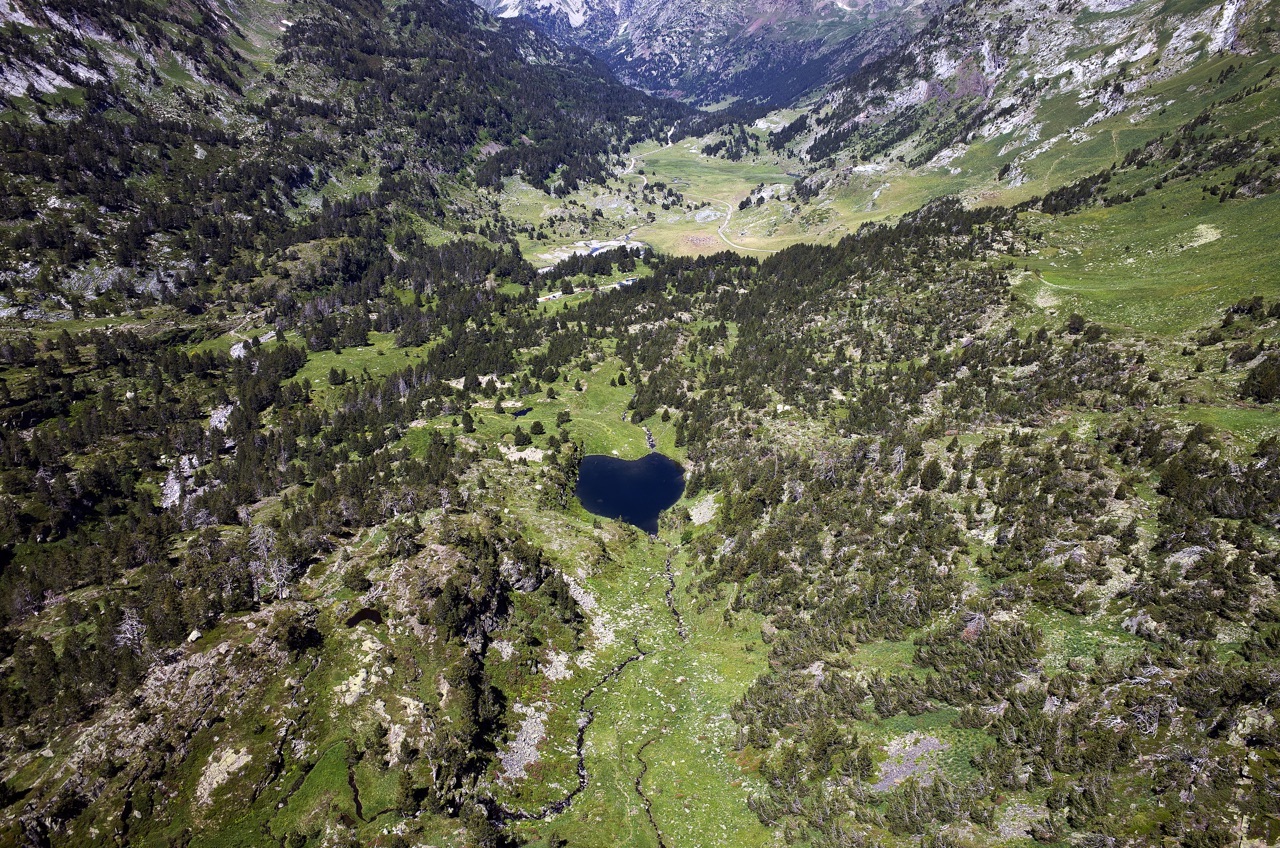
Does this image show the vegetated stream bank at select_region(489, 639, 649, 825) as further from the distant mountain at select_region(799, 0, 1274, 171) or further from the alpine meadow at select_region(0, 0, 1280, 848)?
the distant mountain at select_region(799, 0, 1274, 171)

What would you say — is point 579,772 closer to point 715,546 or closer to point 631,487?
point 715,546

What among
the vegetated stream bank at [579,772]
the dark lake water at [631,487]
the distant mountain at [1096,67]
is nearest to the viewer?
the vegetated stream bank at [579,772]

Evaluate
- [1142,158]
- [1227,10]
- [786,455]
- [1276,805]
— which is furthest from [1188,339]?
[1227,10]

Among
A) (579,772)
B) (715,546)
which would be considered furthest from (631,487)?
(579,772)

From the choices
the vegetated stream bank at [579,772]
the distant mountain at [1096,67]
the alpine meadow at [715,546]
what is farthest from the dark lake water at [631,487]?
the distant mountain at [1096,67]

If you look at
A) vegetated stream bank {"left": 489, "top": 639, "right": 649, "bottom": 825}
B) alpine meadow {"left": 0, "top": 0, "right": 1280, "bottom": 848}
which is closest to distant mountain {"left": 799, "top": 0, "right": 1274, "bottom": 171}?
alpine meadow {"left": 0, "top": 0, "right": 1280, "bottom": 848}

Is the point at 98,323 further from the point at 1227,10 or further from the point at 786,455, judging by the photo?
the point at 1227,10

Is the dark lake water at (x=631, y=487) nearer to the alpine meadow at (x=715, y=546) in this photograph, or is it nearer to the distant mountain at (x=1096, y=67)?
the alpine meadow at (x=715, y=546)
